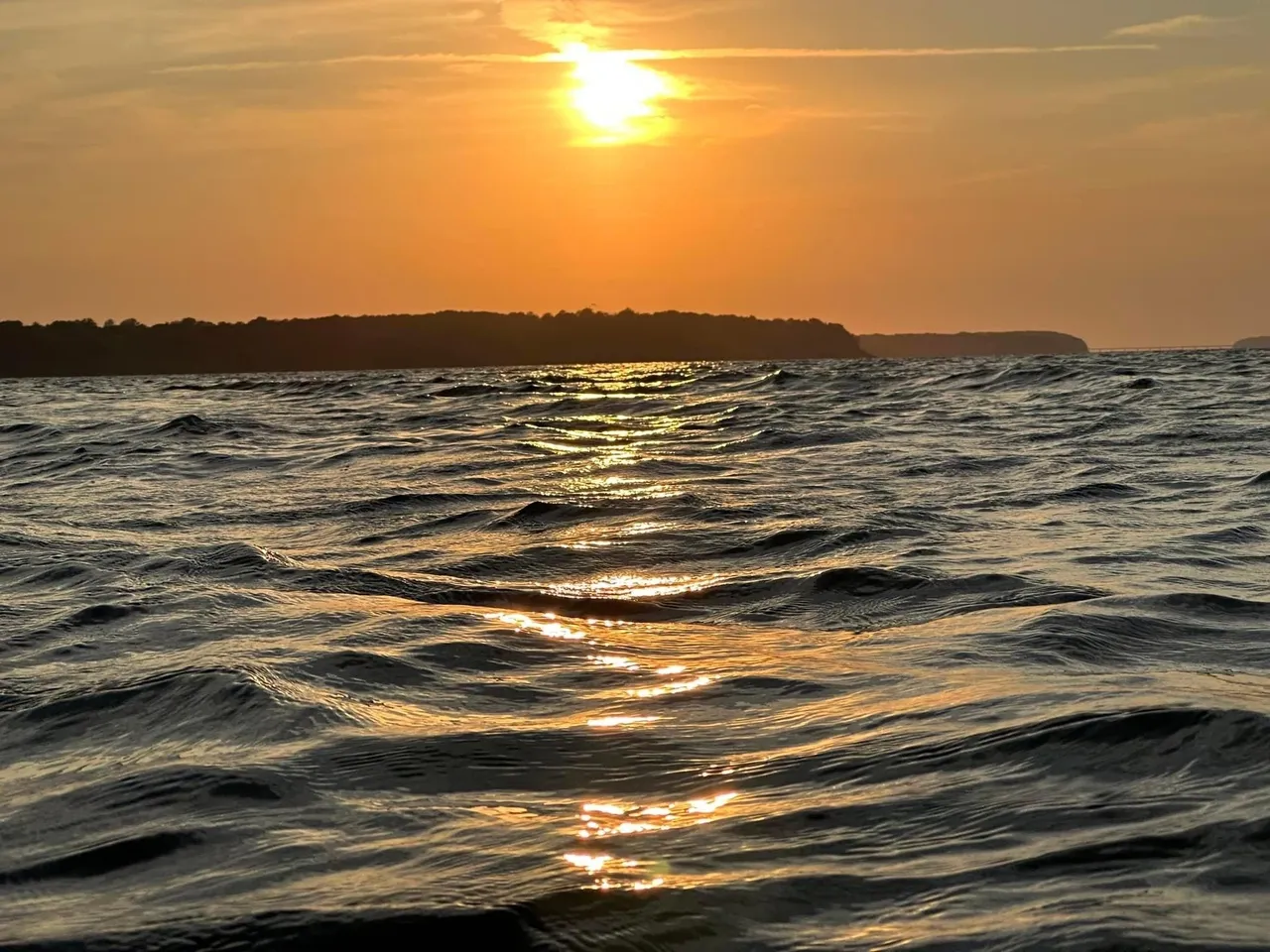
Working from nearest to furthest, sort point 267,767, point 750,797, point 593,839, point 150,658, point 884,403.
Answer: point 593,839, point 750,797, point 267,767, point 150,658, point 884,403

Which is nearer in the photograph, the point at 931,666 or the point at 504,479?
the point at 931,666

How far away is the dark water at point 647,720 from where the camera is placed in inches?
135

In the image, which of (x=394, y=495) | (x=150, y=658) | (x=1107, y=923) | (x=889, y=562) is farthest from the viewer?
(x=394, y=495)

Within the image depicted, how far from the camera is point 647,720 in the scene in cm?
542

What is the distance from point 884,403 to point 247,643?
1047 inches

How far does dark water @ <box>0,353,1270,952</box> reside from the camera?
3430 mm

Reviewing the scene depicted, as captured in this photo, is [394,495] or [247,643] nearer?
[247,643]

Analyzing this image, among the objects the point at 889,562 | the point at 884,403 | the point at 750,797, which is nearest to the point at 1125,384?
the point at 884,403

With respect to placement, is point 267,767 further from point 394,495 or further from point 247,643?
point 394,495

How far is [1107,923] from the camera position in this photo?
313cm

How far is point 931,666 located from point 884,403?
2658 cm

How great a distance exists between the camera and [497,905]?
3400 mm

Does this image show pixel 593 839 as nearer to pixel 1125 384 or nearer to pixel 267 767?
pixel 267 767

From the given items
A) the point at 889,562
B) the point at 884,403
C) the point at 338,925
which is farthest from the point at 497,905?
the point at 884,403
